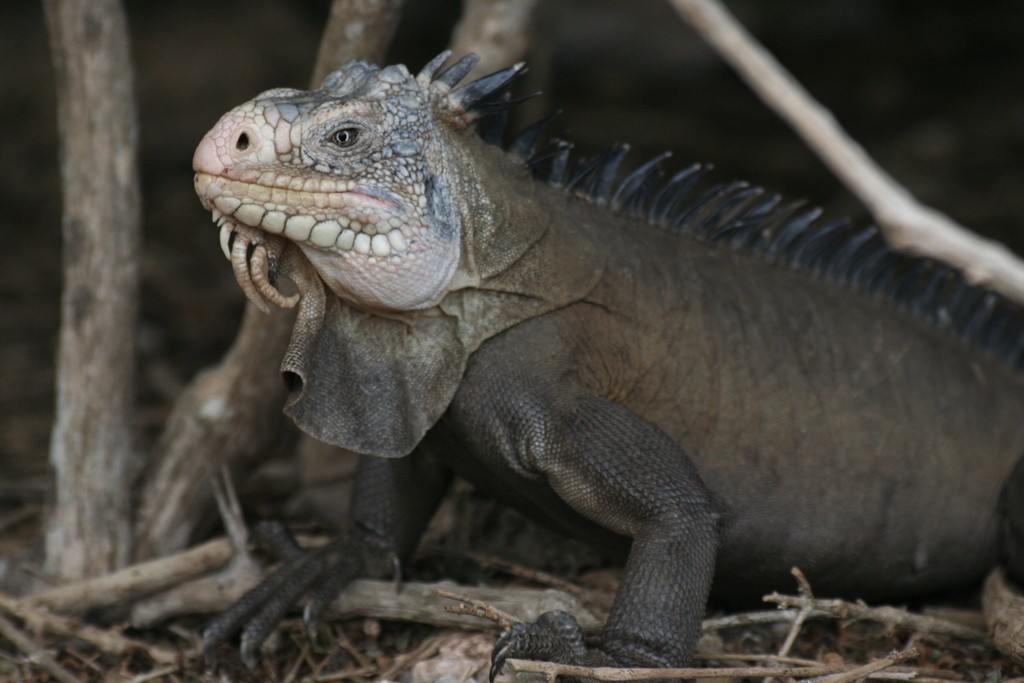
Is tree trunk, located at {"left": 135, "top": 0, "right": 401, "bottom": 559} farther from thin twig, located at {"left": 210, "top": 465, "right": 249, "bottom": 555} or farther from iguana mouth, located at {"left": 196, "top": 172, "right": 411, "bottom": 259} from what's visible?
iguana mouth, located at {"left": 196, "top": 172, "right": 411, "bottom": 259}

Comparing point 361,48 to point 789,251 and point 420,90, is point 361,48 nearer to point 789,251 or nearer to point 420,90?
point 420,90

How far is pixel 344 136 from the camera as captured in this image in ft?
9.99

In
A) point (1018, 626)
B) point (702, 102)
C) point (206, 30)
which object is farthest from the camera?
point (702, 102)

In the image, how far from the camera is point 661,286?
11.9 ft

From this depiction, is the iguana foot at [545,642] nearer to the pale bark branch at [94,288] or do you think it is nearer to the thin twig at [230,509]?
the thin twig at [230,509]

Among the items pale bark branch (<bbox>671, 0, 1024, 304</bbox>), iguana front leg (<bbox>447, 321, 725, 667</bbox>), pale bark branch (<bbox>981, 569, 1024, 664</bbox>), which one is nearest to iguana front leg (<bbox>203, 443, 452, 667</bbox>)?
iguana front leg (<bbox>447, 321, 725, 667</bbox>)

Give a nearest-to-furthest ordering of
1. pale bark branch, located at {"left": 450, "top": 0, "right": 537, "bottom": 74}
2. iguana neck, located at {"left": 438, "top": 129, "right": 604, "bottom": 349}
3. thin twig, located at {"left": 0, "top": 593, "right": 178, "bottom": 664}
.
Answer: iguana neck, located at {"left": 438, "top": 129, "right": 604, "bottom": 349} < thin twig, located at {"left": 0, "top": 593, "right": 178, "bottom": 664} < pale bark branch, located at {"left": 450, "top": 0, "right": 537, "bottom": 74}

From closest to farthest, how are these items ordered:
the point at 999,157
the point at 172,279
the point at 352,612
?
the point at 352,612 → the point at 172,279 → the point at 999,157

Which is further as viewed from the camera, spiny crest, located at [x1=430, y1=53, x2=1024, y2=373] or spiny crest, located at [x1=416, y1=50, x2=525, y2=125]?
spiny crest, located at [x1=430, y1=53, x2=1024, y2=373]

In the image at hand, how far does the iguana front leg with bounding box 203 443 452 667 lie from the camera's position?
3.74 m

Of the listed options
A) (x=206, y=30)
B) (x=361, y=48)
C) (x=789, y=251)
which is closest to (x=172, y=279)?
(x=206, y=30)

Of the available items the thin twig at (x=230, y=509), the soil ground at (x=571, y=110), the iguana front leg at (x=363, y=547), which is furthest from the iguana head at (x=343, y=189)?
the soil ground at (x=571, y=110)

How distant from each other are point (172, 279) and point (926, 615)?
486cm

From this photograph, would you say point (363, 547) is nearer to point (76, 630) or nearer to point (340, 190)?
point (76, 630)
